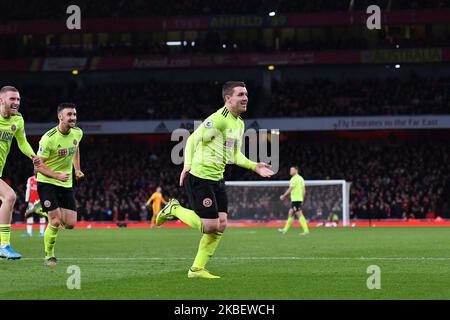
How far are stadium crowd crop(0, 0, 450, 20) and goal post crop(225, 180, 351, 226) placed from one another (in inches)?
729

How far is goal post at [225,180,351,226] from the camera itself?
132ft

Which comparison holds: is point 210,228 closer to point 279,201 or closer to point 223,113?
point 223,113

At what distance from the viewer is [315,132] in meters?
56.9

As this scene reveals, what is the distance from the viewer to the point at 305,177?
5147cm

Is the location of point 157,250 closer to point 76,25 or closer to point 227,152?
point 227,152

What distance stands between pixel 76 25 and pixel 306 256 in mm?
41300

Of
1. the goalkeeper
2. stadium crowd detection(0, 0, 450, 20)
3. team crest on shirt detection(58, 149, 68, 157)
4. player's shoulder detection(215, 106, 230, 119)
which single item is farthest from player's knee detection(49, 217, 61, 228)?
stadium crowd detection(0, 0, 450, 20)

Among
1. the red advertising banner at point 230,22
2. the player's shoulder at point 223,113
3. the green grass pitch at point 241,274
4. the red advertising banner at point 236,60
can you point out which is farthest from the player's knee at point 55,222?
the red advertising banner at point 236,60

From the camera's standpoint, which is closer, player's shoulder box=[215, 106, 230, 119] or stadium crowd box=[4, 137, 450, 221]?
player's shoulder box=[215, 106, 230, 119]

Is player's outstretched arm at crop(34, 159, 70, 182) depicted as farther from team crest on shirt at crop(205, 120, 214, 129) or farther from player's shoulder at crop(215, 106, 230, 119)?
player's shoulder at crop(215, 106, 230, 119)

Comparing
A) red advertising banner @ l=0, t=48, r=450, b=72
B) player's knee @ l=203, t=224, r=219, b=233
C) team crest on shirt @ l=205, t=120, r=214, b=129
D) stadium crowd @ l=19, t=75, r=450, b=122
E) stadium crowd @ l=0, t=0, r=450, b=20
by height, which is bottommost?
player's knee @ l=203, t=224, r=219, b=233

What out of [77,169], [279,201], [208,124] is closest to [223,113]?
[208,124]

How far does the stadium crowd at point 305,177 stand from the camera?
4122 centimetres

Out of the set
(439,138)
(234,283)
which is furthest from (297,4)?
(234,283)
